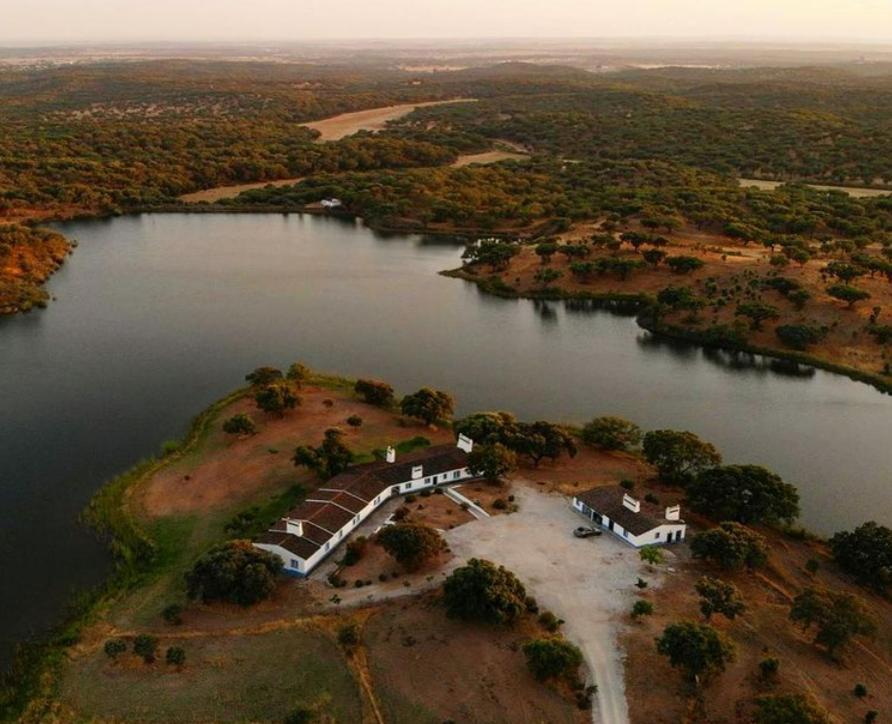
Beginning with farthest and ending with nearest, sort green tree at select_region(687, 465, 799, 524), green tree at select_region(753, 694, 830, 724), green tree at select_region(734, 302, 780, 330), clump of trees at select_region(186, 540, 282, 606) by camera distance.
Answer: green tree at select_region(734, 302, 780, 330)
green tree at select_region(687, 465, 799, 524)
clump of trees at select_region(186, 540, 282, 606)
green tree at select_region(753, 694, 830, 724)

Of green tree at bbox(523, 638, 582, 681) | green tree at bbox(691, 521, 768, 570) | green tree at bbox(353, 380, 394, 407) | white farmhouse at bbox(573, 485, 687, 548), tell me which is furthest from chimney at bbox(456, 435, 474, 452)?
green tree at bbox(523, 638, 582, 681)

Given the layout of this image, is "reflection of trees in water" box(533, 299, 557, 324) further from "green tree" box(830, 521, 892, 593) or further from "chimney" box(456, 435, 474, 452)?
"green tree" box(830, 521, 892, 593)

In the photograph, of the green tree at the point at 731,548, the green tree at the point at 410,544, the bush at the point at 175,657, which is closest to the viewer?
the bush at the point at 175,657

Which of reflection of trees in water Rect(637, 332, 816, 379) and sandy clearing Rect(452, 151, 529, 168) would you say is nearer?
reflection of trees in water Rect(637, 332, 816, 379)

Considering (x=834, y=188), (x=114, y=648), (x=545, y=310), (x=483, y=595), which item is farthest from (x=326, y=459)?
(x=834, y=188)

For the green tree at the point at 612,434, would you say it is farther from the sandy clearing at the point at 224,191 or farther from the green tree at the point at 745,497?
the sandy clearing at the point at 224,191

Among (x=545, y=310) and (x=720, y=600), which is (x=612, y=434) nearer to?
(x=720, y=600)

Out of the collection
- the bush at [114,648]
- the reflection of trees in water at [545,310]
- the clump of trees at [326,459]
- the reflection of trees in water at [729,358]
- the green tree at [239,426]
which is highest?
the bush at [114,648]

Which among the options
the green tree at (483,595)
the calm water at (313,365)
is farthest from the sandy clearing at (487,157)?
the green tree at (483,595)
